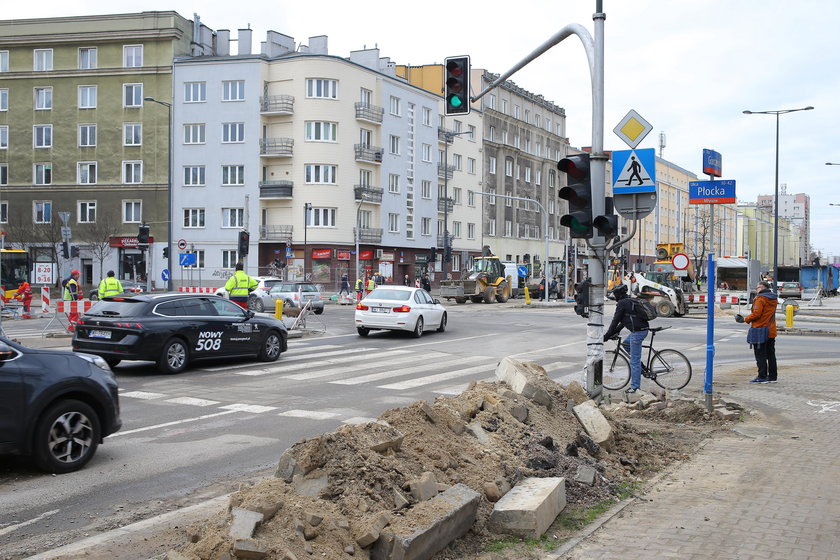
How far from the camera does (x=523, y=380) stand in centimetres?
857

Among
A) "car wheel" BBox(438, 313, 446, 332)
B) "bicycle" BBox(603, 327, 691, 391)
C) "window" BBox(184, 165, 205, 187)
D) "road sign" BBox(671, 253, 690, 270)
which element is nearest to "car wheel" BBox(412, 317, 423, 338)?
"car wheel" BBox(438, 313, 446, 332)

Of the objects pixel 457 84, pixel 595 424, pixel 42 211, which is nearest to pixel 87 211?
pixel 42 211

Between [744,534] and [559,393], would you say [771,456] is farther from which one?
[744,534]

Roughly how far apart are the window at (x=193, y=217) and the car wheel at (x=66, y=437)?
171 ft

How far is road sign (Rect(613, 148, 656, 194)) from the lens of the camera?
10.1m

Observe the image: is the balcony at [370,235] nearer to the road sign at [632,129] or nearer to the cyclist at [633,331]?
the cyclist at [633,331]

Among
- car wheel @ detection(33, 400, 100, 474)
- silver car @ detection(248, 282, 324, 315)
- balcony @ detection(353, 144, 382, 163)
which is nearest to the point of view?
car wheel @ detection(33, 400, 100, 474)

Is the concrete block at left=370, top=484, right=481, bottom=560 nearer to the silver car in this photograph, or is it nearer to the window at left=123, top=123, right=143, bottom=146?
the silver car

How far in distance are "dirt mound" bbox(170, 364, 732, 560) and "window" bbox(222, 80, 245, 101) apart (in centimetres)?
5228

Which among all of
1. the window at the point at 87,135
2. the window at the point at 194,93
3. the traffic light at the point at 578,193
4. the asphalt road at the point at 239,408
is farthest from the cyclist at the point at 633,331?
the window at the point at 87,135

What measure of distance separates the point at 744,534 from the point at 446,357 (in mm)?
12359

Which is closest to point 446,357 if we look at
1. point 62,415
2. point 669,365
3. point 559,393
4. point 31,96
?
point 669,365

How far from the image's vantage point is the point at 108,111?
58.8m

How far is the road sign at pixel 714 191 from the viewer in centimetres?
991
